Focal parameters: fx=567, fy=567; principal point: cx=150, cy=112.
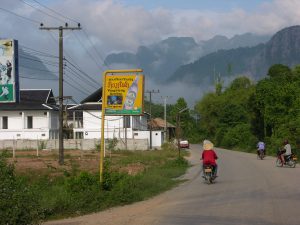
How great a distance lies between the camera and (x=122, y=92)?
58.7 ft

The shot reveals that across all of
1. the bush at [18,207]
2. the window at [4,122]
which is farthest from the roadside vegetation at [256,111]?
the bush at [18,207]

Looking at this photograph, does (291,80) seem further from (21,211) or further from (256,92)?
(21,211)

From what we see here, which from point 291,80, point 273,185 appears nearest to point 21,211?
point 273,185

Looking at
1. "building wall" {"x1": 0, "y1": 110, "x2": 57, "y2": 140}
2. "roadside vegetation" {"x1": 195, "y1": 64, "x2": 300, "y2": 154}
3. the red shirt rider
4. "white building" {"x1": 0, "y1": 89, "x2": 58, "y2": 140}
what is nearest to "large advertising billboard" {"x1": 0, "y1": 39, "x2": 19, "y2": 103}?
the red shirt rider

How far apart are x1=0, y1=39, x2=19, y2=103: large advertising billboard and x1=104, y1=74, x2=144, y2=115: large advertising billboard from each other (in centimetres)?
277

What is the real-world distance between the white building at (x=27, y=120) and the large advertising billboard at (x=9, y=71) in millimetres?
53394

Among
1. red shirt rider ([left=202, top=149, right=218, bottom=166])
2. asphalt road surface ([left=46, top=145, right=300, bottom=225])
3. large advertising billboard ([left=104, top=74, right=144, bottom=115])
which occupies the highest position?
large advertising billboard ([left=104, top=74, right=144, bottom=115])

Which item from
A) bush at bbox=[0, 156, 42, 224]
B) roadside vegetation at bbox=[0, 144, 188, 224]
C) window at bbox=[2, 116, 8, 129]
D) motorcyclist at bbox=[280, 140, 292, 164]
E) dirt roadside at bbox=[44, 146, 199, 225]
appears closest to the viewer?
bush at bbox=[0, 156, 42, 224]

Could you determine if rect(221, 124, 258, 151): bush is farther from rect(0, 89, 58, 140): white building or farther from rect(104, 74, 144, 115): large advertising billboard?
rect(104, 74, 144, 115): large advertising billboard

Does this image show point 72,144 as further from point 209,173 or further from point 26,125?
point 209,173

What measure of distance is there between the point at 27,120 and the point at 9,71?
56.1 m

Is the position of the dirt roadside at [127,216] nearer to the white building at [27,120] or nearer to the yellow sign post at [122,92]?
the yellow sign post at [122,92]

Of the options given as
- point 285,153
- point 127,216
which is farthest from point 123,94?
point 285,153

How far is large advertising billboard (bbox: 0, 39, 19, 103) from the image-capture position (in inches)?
646
